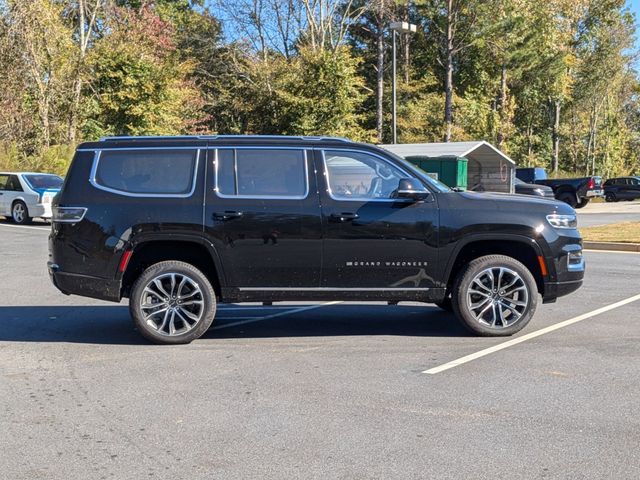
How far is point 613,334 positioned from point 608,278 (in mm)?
4195

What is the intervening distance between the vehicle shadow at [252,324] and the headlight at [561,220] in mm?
1388

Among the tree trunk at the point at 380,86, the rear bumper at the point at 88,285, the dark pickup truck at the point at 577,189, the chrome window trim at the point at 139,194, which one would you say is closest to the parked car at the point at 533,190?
the dark pickup truck at the point at 577,189

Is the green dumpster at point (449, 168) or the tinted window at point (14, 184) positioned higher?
the green dumpster at point (449, 168)

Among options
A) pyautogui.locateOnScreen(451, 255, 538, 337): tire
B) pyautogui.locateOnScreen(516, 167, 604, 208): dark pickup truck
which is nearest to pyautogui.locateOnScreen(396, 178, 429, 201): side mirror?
Result: pyautogui.locateOnScreen(451, 255, 538, 337): tire

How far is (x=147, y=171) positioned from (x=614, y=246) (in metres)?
11.9

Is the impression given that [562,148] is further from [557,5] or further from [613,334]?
[613,334]

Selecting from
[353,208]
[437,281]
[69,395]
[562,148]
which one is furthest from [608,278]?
[562,148]

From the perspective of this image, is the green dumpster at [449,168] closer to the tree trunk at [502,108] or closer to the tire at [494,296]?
the tire at [494,296]

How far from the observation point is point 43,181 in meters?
23.0

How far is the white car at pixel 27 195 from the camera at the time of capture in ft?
73.2

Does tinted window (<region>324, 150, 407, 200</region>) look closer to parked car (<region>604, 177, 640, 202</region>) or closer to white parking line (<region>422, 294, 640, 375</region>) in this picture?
white parking line (<region>422, 294, 640, 375</region>)

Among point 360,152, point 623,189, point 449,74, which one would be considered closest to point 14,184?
point 360,152

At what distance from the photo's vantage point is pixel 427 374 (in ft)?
20.0

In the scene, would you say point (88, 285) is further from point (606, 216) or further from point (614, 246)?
point (606, 216)
